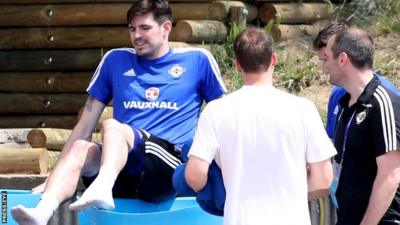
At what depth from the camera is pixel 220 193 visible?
4.75m

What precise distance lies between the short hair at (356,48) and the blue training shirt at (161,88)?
143cm

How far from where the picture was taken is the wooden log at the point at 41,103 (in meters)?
10.4

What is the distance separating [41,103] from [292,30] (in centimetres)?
283

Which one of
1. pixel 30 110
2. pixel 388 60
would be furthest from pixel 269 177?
pixel 30 110

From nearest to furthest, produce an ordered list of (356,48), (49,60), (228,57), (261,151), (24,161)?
(261,151) < (356,48) < (24,161) < (228,57) < (49,60)

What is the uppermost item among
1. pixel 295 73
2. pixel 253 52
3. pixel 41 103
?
pixel 253 52

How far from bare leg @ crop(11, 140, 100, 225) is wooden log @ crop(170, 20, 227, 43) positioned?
138 inches

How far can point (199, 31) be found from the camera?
9.00 m

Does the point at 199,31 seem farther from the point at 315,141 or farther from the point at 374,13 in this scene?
the point at 315,141

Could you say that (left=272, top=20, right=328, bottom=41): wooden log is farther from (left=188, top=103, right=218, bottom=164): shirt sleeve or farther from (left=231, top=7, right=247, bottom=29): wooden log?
(left=188, top=103, right=218, bottom=164): shirt sleeve

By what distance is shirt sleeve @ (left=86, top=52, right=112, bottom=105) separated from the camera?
6.04 m

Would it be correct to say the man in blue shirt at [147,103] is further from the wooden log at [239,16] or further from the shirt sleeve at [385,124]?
the wooden log at [239,16]

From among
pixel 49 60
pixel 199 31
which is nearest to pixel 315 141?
pixel 199 31

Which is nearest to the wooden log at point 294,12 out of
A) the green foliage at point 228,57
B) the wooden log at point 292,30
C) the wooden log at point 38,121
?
the wooden log at point 292,30
